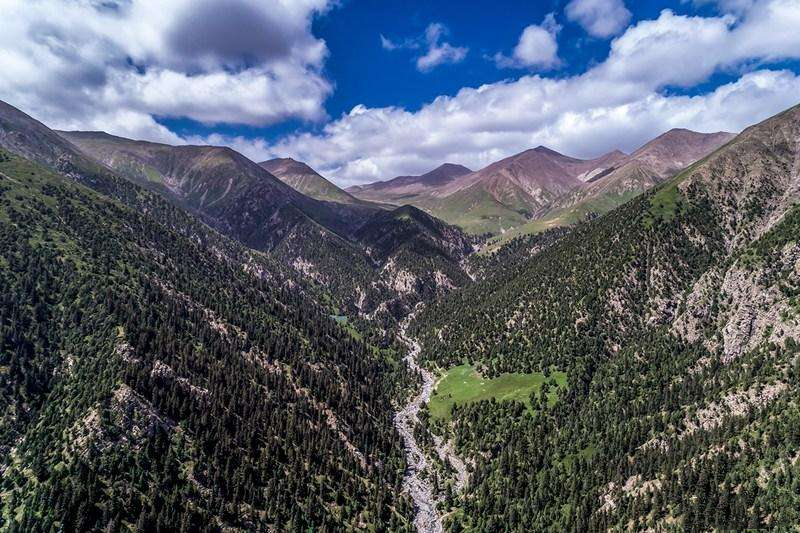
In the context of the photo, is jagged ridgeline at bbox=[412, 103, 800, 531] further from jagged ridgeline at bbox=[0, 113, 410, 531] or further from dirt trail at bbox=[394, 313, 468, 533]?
jagged ridgeline at bbox=[0, 113, 410, 531]

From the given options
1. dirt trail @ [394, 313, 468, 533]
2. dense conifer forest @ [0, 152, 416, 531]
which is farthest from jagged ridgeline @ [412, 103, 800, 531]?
dense conifer forest @ [0, 152, 416, 531]

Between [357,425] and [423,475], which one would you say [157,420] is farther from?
[423,475]

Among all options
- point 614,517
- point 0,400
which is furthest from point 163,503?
point 614,517

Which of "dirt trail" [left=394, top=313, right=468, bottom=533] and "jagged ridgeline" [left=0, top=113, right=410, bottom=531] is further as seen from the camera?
"dirt trail" [left=394, top=313, right=468, bottom=533]

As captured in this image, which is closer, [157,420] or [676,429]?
[157,420]

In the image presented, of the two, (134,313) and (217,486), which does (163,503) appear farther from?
(134,313)

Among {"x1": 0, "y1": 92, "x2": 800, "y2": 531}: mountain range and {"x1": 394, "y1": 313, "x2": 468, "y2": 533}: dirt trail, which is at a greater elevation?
{"x1": 0, "y1": 92, "x2": 800, "y2": 531}: mountain range

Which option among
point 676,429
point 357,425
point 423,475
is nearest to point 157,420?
point 357,425

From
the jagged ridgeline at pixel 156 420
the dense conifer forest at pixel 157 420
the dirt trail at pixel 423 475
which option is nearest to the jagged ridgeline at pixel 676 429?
the dirt trail at pixel 423 475

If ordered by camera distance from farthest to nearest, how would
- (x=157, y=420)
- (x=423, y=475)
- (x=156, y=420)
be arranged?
(x=423, y=475)
(x=157, y=420)
(x=156, y=420)
